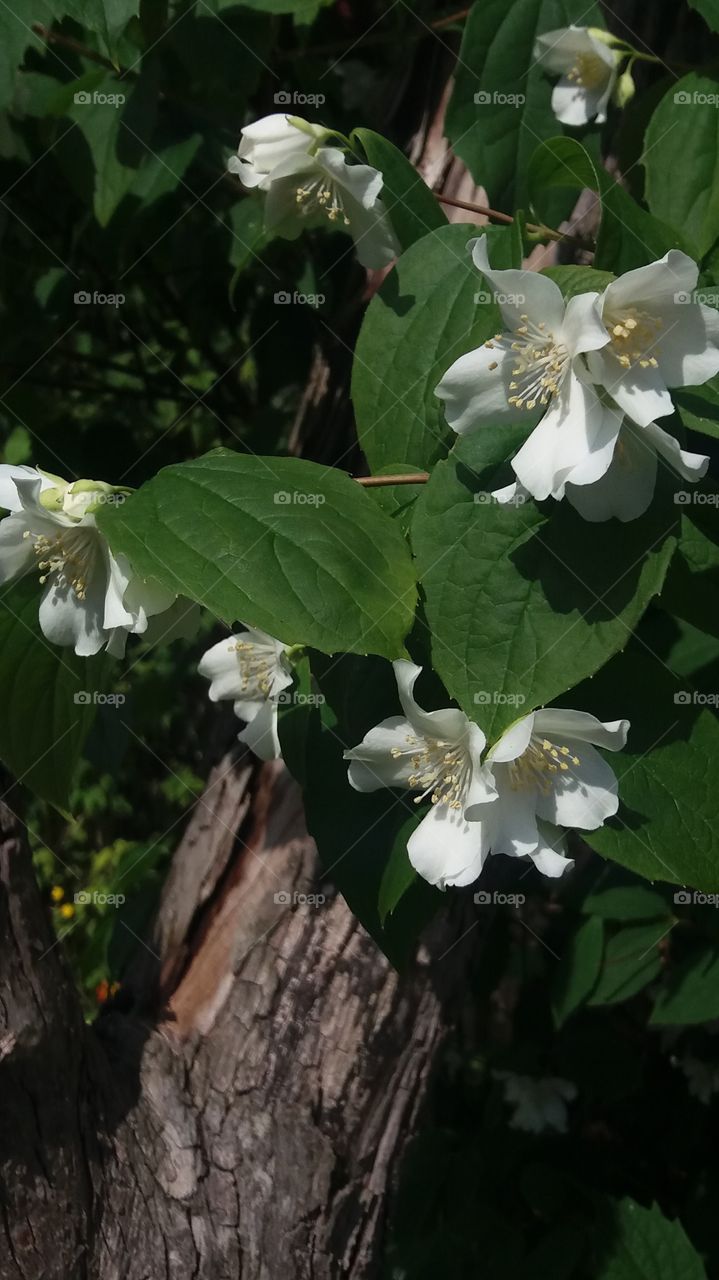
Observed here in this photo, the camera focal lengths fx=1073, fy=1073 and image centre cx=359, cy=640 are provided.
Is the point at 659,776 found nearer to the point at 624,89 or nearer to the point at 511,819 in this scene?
the point at 511,819

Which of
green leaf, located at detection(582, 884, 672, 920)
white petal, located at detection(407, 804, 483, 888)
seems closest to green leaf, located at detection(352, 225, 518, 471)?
white petal, located at detection(407, 804, 483, 888)

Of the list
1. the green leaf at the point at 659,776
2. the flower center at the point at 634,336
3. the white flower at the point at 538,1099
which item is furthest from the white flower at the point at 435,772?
the white flower at the point at 538,1099

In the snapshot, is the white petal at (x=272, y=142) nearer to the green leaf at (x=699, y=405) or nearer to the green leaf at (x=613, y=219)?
the green leaf at (x=613, y=219)

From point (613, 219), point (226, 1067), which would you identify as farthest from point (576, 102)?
point (226, 1067)

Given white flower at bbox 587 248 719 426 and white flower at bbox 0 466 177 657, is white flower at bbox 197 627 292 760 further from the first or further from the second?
white flower at bbox 587 248 719 426

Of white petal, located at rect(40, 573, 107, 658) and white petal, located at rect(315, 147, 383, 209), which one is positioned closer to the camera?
white petal, located at rect(40, 573, 107, 658)

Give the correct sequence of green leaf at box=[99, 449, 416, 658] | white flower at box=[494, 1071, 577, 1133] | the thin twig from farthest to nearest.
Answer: white flower at box=[494, 1071, 577, 1133] → the thin twig → green leaf at box=[99, 449, 416, 658]
